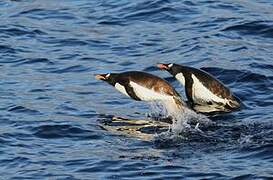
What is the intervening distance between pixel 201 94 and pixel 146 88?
1.16m

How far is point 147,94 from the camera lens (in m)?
14.4

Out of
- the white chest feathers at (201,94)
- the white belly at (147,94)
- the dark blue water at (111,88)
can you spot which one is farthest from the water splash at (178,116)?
the white chest feathers at (201,94)

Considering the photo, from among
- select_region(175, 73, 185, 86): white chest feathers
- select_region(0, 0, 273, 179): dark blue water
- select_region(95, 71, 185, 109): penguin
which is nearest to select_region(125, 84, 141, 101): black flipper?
select_region(95, 71, 185, 109): penguin

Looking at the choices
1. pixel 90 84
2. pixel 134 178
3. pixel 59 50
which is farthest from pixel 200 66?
pixel 134 178

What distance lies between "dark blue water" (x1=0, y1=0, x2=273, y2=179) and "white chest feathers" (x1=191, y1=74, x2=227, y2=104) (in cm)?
48

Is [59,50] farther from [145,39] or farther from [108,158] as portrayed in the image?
[108,158]

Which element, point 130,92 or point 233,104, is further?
point 233,104

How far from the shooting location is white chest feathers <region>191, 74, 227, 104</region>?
49.1ft

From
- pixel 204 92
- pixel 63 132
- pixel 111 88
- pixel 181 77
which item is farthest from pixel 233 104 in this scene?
pixel 63 132

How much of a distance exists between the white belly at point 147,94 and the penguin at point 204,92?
0.74m

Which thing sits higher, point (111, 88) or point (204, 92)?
point (204, 92)

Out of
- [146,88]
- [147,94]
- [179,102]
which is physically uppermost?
[146,88]

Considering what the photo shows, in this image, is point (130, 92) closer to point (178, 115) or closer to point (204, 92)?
point (178, 115)

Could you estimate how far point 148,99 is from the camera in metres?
14.4
